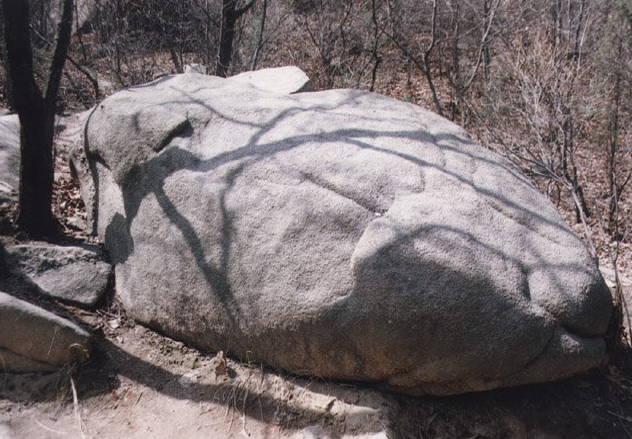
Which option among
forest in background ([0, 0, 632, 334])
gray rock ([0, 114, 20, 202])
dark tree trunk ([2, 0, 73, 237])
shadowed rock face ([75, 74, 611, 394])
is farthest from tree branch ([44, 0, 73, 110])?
forest in background ([0, 0, 632, 334])

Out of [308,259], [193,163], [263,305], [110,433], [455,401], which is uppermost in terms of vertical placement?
[193,163]

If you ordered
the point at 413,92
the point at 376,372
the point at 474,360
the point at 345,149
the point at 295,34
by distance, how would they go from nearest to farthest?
the point at 474,360 → the point at 376,372 → the point at 345,149 → the point at 295,34 → the point at 413,92

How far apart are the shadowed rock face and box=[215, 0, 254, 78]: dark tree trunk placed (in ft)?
15.3

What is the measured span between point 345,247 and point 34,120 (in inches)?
88.2

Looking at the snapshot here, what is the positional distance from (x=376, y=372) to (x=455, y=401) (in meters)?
0.48

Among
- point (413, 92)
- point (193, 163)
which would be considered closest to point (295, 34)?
point (413, 92)

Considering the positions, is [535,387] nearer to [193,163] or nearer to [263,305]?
[263,305]

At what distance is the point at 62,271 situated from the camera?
3652 millimetres

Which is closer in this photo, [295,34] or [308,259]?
[308,259]

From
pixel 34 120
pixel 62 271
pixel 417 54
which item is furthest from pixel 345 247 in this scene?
pixel 417 54

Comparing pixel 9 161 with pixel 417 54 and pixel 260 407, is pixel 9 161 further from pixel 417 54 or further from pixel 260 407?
pixel 417 54

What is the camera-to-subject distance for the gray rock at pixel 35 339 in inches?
123

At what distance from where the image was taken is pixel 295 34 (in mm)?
10008

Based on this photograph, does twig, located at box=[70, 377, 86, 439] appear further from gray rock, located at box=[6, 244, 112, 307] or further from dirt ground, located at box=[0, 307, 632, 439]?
gray rock, located at box=[6, 244, 112, 307]
